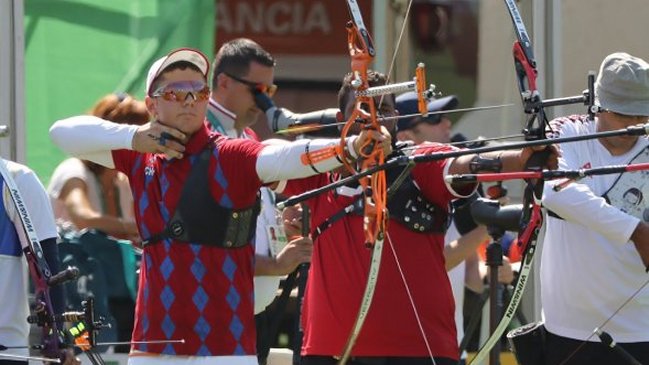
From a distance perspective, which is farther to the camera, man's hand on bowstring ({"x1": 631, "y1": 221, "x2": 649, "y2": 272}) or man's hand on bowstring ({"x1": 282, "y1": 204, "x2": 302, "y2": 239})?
man's hand on bowstring ({"x1": 282, "y1": 204, "x2": 302, "y2": 239})

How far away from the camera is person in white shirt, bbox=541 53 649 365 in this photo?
15.5 ft

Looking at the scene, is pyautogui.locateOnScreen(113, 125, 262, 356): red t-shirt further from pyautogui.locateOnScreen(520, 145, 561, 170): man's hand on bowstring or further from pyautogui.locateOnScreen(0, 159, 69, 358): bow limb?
pyautogui.locateOnScreen(520, 145, 561, 170): man's hand on bowstring

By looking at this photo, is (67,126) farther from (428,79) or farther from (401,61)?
(428,79)

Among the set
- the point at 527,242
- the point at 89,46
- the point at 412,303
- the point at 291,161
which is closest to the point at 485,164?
the point at 527,242

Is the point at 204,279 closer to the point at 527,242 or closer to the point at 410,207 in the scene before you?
the point at 410,207

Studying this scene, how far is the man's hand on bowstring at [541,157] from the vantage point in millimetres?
4039

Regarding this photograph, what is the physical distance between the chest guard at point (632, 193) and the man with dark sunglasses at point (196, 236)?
1.09m

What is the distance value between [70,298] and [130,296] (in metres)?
0.29

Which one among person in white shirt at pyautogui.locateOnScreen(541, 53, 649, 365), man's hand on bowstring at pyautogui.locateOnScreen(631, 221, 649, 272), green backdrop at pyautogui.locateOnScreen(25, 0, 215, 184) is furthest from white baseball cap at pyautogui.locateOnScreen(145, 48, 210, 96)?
green backdrop at pyautogui.locateOnScreen(25, 0, 215, 184)

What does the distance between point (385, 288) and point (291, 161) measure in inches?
28.5

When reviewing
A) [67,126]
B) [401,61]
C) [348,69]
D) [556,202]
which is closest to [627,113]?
[556,202]

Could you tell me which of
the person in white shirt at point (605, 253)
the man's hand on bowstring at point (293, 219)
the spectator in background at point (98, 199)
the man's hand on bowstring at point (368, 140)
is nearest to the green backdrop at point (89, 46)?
the spectator in background at point (98, 199)

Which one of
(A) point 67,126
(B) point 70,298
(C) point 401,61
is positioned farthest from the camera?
(C) point 401,61

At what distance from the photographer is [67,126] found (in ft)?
15.2
